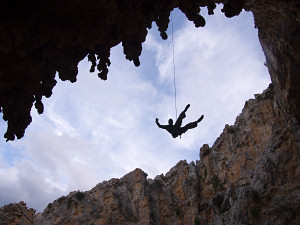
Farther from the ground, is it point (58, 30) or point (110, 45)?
point (110, 45)

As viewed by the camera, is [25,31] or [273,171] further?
[273,171]

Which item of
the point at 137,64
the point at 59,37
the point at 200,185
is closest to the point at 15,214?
the point at 137,64

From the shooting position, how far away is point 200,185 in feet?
139

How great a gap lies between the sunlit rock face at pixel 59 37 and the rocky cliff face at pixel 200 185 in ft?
56.1

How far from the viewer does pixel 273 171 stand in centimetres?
2180

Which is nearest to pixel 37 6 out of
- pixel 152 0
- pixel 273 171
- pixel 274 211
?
pixel 152 0

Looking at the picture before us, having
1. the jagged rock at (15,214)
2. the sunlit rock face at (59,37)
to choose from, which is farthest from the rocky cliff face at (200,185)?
the sunlit rock face at (59,37)

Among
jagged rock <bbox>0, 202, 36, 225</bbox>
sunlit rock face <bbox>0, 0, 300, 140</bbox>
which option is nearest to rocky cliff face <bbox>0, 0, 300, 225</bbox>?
sunlit rock face <bbox>0, 0, 300, 140</bbox>

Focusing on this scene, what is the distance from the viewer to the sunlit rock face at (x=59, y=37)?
7.56 metres

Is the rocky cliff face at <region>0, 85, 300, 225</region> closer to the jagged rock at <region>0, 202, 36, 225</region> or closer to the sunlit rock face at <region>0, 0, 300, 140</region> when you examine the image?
the jagged rock at <region>0, 202, 36, 225</region>

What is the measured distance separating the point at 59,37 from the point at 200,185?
38609 mm

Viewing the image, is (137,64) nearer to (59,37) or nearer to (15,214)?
(59,37)

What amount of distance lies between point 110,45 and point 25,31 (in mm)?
2920

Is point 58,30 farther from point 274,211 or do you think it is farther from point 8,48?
point 274,211
